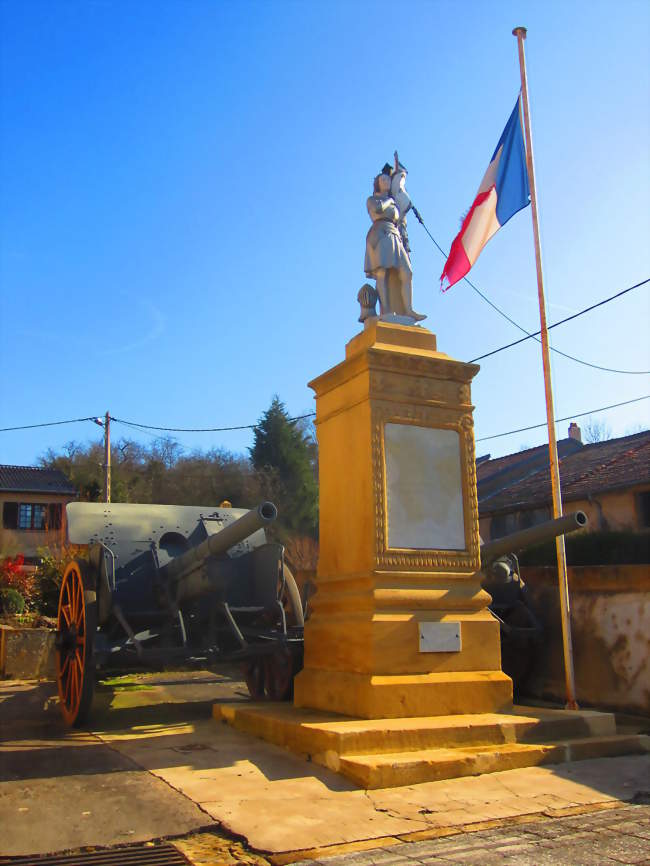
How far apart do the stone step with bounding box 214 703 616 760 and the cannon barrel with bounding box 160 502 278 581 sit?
5.41 feet

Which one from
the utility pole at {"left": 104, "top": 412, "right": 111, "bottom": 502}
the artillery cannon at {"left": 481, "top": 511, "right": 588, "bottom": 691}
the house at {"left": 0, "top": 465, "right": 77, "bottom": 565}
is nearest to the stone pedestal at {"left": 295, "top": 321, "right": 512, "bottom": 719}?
the artillery cannon at {"left": 481, "top": 511, "right": 588, "bottom": 691}

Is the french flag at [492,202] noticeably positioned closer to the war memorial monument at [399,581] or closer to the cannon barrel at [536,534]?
the war memorial monument at [399,581]

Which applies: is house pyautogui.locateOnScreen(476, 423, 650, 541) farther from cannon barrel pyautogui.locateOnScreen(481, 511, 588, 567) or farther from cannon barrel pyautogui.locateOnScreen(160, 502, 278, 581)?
cannon barrel pyautogui.locateOnScreen(160, 502, 278, 581)

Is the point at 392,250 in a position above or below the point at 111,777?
above

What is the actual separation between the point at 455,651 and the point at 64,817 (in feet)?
11.7

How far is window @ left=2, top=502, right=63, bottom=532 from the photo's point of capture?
3697cm

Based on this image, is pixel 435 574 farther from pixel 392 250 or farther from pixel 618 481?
pixel 618 481

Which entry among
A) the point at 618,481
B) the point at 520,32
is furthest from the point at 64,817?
the point at 618,481

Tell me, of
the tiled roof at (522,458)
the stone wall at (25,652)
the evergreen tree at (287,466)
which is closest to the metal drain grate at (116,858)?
the stone wall at (25,652)

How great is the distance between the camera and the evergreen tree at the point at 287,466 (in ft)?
122

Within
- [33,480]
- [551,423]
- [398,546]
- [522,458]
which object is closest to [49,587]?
[398,546]

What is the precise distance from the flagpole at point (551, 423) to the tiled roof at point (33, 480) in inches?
1273

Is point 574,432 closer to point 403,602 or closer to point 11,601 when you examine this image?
point 11,601

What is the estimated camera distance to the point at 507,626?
962 centimetres
